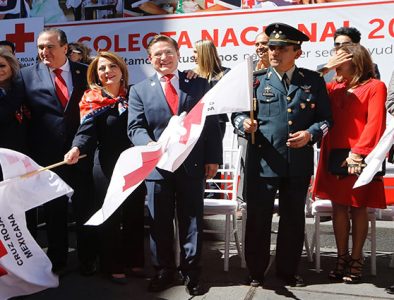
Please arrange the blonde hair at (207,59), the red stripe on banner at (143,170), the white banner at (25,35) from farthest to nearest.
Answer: the white banner at (25,35), the blonde hair at (207,59), the red stripe on banner at (143,170)

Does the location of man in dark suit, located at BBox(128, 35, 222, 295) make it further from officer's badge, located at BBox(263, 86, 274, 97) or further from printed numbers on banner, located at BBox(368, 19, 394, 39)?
printed numbers on banner, located at BBox(368, 19, 394, 39)

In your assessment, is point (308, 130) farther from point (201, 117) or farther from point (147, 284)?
point (147, 284)

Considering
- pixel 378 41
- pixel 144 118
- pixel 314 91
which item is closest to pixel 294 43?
pixel 314 91

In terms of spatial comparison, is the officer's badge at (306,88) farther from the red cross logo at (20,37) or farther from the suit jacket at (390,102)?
the red cross logo at (20,37)

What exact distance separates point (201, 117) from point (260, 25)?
2.84m

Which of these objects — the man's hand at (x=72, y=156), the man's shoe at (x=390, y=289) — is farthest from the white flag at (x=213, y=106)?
the man's shoe at (x=390, y=289)

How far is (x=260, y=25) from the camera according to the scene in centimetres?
562

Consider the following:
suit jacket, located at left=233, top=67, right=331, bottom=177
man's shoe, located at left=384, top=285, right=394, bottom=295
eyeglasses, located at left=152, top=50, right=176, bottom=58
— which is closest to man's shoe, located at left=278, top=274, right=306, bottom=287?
man's shoe, located at left=384, top=285, right=394, bottom=295

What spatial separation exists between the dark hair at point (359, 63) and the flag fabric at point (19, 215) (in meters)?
2.10

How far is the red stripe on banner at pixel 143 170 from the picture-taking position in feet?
9.96

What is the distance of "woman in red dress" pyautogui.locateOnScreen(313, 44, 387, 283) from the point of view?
11.1ft

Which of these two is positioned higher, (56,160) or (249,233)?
(56,160)

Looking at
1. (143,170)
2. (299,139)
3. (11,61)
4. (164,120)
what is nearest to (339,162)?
(299,139)

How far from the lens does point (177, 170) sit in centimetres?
336
